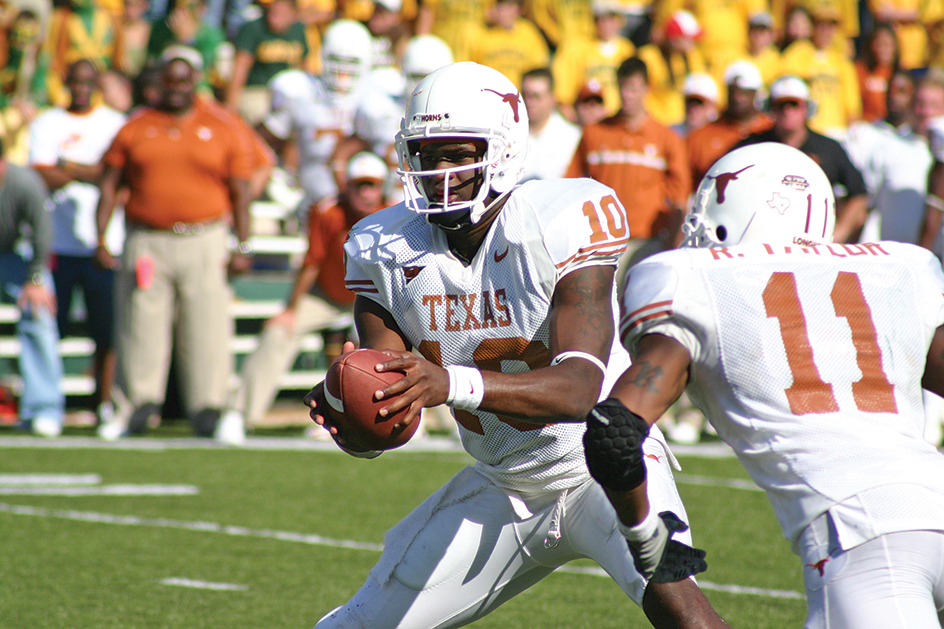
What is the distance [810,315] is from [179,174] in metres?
5.48

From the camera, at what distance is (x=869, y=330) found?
215 centimetres

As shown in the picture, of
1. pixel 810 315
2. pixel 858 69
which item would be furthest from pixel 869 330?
pixel 858 69

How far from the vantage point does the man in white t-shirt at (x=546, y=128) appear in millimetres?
7441

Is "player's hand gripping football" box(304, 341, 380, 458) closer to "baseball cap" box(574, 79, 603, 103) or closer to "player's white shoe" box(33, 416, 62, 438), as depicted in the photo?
"player's white shoe" box(33, 416, 62, 438)

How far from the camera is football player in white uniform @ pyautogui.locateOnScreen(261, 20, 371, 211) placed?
327 inches

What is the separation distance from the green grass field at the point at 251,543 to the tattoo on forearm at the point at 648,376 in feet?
5.87

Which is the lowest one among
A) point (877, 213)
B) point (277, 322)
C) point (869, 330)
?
point (277, 322)

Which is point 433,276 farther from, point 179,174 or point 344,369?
point 179,174

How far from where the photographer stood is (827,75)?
9945 millimetres

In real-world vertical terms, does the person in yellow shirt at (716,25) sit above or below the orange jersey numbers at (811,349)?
above

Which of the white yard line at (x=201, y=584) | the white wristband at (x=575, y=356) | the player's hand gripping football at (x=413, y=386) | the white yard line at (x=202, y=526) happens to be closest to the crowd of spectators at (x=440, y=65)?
the white yard line at (x=202, y=526)

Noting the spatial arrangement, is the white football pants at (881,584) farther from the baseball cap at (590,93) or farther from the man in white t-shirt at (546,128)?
the baseball cap at (590,93)

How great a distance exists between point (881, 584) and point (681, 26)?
847 cm

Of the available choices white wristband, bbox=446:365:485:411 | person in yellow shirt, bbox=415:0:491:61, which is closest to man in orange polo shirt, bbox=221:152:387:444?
person in yellow shirt, bbox=415:0:491:61
